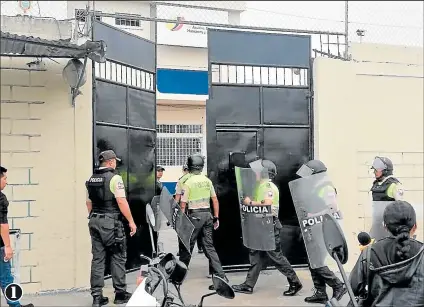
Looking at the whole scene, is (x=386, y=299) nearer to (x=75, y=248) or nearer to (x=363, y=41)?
(x=75, y=248)

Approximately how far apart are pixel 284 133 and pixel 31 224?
358 centimetres

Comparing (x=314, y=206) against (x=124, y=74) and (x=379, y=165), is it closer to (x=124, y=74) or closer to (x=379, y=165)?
(x=379, y=165)

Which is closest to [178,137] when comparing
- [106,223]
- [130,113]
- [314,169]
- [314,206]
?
[130,113]

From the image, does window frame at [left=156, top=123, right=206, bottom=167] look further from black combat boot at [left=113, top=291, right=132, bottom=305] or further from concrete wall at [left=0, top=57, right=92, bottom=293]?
black combat boot at [left=113, top=291, right=132, bottom=305]

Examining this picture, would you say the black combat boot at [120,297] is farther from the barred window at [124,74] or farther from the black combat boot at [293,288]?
the barred window at [124,74]

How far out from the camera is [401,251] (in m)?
2.92

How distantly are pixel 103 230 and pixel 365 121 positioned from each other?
13.3 feet

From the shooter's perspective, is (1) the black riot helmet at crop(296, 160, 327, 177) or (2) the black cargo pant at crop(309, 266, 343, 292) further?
(1) the black riot helmet at crop(296, 160, 327, 177)

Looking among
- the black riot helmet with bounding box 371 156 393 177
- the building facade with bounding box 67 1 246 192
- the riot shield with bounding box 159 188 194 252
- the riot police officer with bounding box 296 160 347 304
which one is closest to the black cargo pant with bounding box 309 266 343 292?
the riot police officer with bounding box 296 160 347 304

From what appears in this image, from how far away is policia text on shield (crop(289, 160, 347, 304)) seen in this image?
587cm

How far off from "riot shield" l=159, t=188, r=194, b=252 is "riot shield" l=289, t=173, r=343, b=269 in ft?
4.03

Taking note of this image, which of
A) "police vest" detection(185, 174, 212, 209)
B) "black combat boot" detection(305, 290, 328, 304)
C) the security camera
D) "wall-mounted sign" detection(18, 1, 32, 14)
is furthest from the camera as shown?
the security camera

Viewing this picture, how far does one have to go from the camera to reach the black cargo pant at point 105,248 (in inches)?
232

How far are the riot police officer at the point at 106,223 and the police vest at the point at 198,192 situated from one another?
113 centimetres
